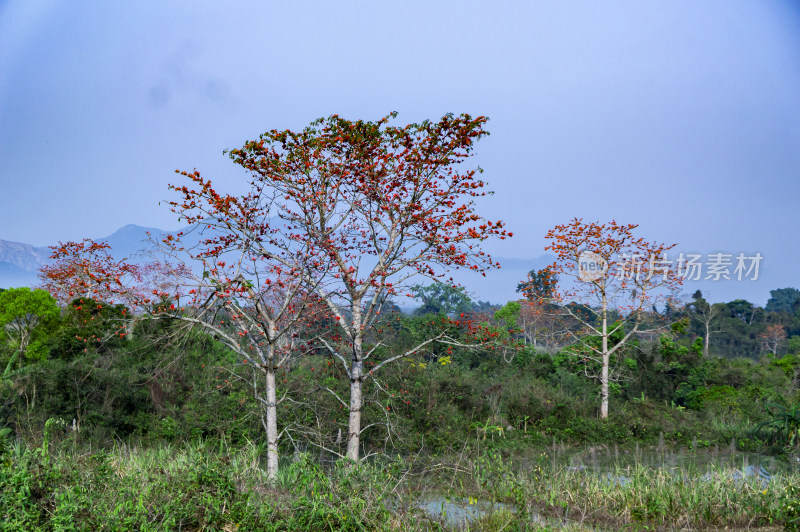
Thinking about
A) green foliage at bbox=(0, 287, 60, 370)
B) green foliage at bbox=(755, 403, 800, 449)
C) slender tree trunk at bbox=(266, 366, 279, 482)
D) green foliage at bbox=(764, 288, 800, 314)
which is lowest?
green foliage at bbox=(755, 403, 800, 449)

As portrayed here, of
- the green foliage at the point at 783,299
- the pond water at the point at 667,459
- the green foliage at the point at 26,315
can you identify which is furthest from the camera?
the green foliage at the point at 783,299

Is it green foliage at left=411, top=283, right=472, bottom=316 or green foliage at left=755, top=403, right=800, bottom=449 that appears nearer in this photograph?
green foliage at left=755, top=403, right=800, bottom=449

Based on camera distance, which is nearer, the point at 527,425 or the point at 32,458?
the point at 32,458

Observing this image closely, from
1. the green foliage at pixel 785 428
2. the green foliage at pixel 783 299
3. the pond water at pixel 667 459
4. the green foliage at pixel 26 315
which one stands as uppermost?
the green foliage at pixel 783 299

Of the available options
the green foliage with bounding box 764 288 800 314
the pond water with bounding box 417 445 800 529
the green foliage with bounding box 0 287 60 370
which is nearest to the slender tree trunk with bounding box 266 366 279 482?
the pond water with bounding box 417 445 800 529

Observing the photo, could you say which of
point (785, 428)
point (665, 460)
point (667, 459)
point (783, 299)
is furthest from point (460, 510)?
point (783, 299)

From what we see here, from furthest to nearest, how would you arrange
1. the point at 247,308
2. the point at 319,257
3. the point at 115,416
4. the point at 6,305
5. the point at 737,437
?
the point at 6,305 < the point at 737,437 < the point at 115,416 < the point at 247,308 < the point at 319,257

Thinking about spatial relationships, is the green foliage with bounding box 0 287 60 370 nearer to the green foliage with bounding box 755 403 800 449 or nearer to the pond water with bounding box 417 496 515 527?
the pond water with bounding box 417 496 515 527

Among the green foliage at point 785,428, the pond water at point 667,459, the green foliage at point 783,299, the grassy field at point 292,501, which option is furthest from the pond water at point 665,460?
the green foliage at point 783,299

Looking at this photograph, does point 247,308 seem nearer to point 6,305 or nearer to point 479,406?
point 479,406

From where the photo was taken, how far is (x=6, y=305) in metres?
14.3

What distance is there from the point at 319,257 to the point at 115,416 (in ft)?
19.9

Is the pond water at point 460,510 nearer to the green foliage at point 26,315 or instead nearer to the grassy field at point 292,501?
the grassy field at point 292,501

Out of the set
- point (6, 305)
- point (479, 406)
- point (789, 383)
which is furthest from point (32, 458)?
point (789, 383)
